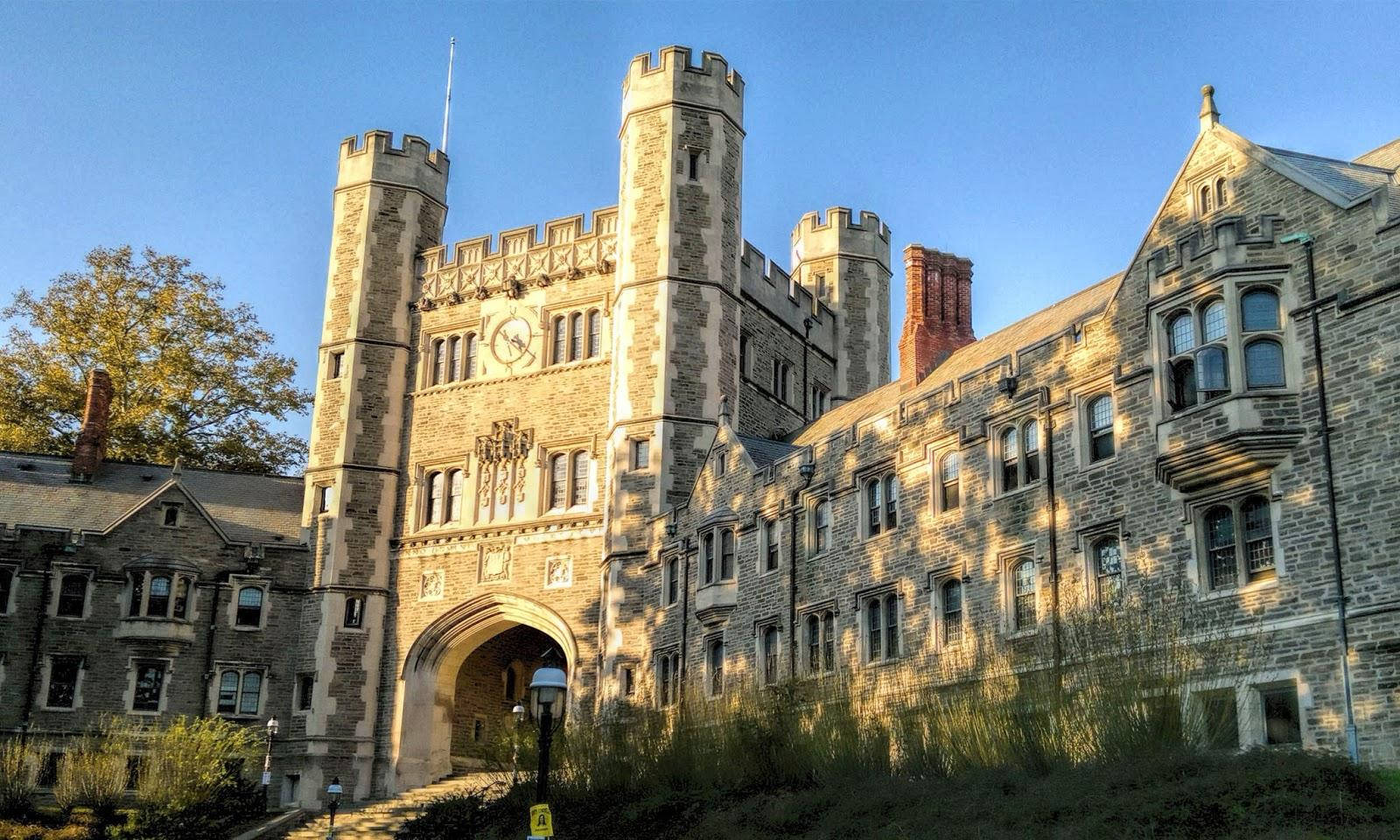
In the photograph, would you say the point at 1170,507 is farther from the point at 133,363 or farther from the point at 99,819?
the point at 133,363

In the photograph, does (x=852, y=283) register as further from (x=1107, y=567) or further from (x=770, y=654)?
(x=1107, y=567)

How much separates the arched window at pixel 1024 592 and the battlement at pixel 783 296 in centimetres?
1659

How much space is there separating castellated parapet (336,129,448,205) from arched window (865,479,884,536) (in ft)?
67.6

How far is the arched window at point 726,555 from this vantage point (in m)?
33.6

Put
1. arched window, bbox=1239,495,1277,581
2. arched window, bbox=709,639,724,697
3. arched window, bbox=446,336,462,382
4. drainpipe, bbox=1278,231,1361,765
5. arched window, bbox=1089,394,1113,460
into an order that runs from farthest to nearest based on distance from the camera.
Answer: arched window, bbox=446,336,462,382 → arched window, bbox=709,639,724,697 → arched window, bbox=1089,394,1113,460 → arched window, bbox=1239,495,1277,581 → drainpipe, bbox=1278,231,1361,765

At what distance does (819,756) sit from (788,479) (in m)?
9.89

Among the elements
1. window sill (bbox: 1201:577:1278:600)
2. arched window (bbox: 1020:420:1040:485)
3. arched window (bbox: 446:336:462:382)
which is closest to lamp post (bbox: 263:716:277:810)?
arched window (bbox: 446:336:462:382)

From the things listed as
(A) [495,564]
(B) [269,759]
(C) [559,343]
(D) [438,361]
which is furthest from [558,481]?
(B) [269,759]

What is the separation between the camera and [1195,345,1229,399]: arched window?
72.1 ft

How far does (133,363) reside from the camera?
52.0 m

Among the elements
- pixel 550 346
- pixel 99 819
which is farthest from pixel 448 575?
pixel 99 819

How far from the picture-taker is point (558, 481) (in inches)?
1624

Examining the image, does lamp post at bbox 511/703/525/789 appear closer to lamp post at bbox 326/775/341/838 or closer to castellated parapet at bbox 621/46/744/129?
lamp post at bbox 326/775/341/838

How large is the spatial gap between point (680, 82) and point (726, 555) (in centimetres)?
1269
